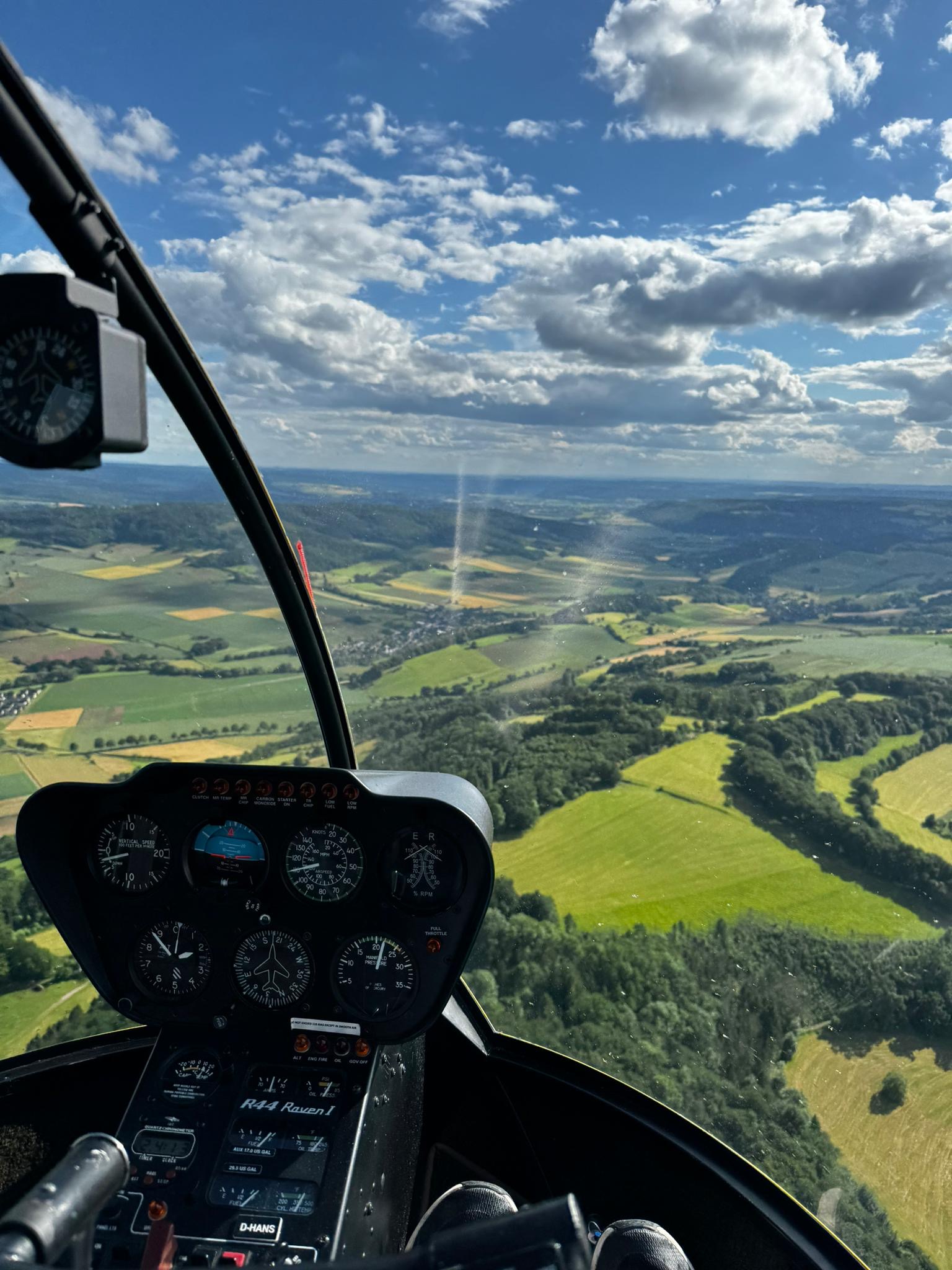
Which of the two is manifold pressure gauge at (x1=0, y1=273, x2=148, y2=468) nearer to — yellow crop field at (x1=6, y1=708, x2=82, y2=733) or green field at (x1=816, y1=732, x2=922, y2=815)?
yellow crop field at (x1=6, y1=708, x2=82, y2=733)

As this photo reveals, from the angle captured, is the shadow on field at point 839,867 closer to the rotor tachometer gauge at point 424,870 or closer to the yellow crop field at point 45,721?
the rotor tachometer gauge at point 424,870

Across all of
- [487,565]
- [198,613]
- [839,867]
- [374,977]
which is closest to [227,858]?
[374,977]

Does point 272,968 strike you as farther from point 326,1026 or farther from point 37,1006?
point 37,1006

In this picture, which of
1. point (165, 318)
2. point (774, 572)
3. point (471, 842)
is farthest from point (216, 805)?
point (774, 572)

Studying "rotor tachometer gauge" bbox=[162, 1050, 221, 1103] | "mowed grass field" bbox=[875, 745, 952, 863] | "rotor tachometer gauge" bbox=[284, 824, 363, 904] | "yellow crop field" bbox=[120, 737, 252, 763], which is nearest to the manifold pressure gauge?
"rotor tachometer gauge" bbox=[284, 824, 363, 904]

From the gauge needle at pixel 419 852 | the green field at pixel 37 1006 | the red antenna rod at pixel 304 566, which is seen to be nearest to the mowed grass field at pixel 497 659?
the red antenna rod at pixel 304 566

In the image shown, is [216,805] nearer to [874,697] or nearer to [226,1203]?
[226,1203]
